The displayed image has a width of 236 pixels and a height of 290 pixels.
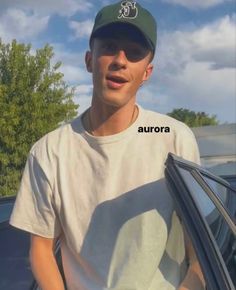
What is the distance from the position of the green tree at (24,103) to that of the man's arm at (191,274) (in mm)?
12705

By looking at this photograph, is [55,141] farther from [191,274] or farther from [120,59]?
[191,274]

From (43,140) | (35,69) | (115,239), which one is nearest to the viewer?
(115,239)

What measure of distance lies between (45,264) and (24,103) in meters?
13.5

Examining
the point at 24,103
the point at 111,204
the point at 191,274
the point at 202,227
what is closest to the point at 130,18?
the point at 111,204

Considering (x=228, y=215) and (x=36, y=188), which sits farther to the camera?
(x=228, y=215)

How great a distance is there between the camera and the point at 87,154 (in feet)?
6.55

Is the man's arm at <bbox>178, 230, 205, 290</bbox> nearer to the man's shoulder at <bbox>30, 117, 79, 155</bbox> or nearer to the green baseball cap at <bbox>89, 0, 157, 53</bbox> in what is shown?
the man's shoulder at <bbox>30, 117, 79, 155</bbox>

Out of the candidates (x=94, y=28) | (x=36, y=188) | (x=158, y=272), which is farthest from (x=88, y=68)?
(x=158, y=272)

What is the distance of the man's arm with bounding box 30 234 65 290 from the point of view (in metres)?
2.03

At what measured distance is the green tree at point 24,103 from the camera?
14.8m

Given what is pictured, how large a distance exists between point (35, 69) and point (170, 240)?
13.9 m

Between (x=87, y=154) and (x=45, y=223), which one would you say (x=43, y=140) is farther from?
(x=45, y=223)

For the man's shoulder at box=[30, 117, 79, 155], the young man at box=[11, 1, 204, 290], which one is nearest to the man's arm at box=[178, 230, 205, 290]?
the young man at box=[11, 1, 204, 290]

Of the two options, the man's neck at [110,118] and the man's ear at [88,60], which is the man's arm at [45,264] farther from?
the man's ear at [88,60]
